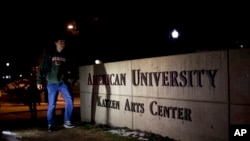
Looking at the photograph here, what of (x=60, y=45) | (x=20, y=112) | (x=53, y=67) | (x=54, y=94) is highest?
(x=60, y=45)

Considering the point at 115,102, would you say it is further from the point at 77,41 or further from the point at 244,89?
the point at 77,41

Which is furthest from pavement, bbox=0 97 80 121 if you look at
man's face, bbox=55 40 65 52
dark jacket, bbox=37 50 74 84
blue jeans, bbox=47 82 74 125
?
man's face, bbox=55 40 65 52

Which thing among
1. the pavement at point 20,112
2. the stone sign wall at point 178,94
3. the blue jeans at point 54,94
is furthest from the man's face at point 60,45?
the pavement at point 20,112

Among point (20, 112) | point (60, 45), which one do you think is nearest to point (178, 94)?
point (60, 45)

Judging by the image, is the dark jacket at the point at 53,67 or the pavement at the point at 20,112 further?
the pavement at the point at 20,112

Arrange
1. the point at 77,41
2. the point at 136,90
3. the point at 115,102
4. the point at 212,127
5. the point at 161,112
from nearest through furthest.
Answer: the point at 212,127 → the point at 161,112 → the point at 136,90 → the point at 115,102 → the point at 77,41

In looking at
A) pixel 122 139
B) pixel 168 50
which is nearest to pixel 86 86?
pixel 122 139

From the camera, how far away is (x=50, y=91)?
8.99 meters

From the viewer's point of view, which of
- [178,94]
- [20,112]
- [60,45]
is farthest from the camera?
[20,112]

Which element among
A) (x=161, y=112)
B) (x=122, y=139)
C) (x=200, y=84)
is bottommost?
(x=122, y=139)

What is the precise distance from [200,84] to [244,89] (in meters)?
0.95

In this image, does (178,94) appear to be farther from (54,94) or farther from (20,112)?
(20,112)

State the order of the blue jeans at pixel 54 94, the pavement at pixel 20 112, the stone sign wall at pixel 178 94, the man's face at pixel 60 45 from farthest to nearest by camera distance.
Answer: the pavement at pixel 20 112, the blue jeans at pixel 54 94, the man's face at pixel 60 45, the stone sign wall at pixel 178 94

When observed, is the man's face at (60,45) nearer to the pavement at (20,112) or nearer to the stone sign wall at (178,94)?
the stone sign wall at (178,94)
